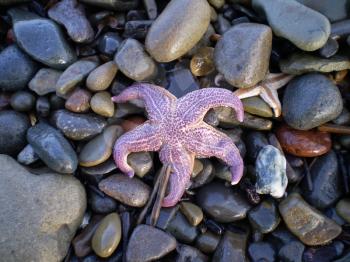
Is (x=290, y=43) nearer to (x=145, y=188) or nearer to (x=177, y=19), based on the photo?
(x=177, y=19)

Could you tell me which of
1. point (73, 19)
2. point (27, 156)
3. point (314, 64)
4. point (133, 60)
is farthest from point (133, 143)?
point (314, 64)

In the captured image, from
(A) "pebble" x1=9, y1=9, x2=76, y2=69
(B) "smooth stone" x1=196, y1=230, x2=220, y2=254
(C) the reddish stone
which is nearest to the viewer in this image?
(B) "smooth stone" x1=196, y1=230, x2=220, y2=254

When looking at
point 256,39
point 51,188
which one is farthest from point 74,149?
point 256,39

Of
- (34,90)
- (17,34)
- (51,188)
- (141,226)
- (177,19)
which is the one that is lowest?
(141,226)

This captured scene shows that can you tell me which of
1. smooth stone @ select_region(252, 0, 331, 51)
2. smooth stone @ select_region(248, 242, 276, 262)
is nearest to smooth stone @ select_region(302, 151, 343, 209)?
smooth stone @ select_region(248, 242, 276, 262)

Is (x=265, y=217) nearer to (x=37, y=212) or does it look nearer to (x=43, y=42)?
(x=37, y=212)

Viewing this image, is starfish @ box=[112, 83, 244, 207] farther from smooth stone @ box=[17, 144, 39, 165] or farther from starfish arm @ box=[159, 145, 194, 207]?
smooth stone @ box=[17, 144, 39, 165]
